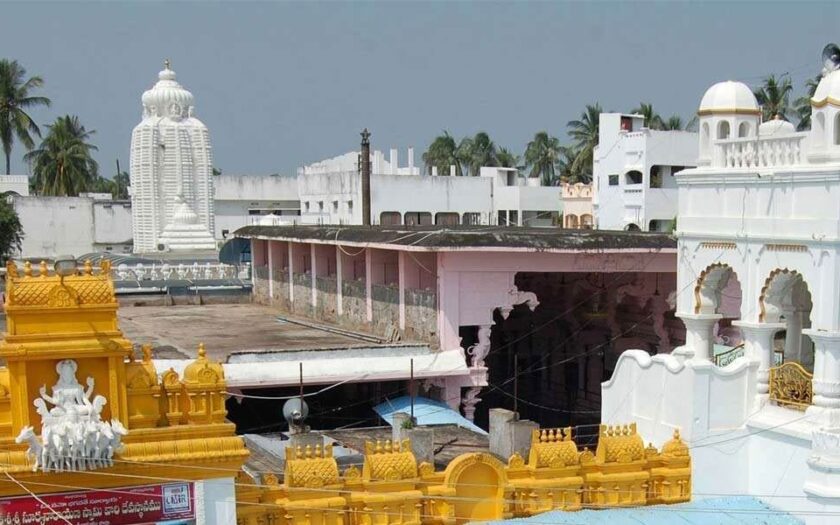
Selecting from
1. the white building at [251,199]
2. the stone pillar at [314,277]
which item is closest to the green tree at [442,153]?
the white building at [251,199]

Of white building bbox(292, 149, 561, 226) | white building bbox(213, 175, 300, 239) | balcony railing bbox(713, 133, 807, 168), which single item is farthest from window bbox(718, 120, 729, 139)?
white building bbox(213, 175, 300, 239)

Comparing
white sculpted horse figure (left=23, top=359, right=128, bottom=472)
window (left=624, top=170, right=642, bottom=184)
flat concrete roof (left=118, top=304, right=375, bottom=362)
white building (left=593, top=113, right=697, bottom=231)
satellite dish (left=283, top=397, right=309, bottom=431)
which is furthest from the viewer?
window (left=624, top=170, right=642, bottom=184)

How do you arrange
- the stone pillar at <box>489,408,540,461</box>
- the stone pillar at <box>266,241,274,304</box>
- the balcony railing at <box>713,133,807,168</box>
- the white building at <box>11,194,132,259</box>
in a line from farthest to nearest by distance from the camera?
1. the white building at <box>11,194,132,259</box>
2. the stone pillar at <box>266,241,274,304</box>
3. the stone pillar at <box>489,408,540,461</box>
4. the balcony railing at <box>713,133,807,168</box>

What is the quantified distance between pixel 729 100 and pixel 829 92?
6.49 feet

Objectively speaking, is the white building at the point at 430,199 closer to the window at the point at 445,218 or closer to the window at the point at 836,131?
the window at the point at 445,218

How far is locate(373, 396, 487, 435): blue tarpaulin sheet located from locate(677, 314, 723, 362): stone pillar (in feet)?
13.8

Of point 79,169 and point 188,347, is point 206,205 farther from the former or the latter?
point 188,347

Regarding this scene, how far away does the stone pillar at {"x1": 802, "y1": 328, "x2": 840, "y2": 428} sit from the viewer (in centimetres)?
1191

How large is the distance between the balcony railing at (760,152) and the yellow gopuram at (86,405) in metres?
7.99

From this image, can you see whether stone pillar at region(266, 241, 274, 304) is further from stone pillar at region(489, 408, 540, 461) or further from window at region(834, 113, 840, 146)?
window at region(834, 113, 840, 146)

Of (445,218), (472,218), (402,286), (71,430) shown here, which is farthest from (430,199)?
(71,430)

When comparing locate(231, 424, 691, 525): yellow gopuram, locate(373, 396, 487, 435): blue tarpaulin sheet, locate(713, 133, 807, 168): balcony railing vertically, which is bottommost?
locate(373, 396, 487, 435): blue tarpaulin sheet

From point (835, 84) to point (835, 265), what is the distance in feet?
7.66

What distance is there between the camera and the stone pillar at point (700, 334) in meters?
14.2
